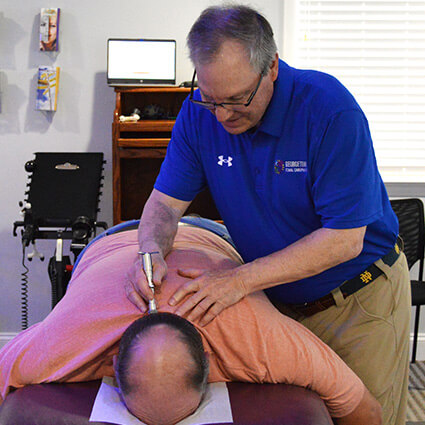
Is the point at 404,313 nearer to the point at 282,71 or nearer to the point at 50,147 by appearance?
the point at 282,71

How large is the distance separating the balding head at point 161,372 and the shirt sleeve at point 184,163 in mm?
538

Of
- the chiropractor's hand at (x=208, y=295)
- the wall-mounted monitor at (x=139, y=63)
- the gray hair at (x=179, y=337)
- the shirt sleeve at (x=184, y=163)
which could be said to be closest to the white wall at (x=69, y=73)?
the wall-mounted monitor at (x=139, y=63)

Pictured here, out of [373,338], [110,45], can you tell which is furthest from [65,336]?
[110,45]

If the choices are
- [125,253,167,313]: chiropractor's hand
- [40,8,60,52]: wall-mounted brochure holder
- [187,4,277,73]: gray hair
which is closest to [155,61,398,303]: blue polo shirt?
[187,4,277,73]: gray hair

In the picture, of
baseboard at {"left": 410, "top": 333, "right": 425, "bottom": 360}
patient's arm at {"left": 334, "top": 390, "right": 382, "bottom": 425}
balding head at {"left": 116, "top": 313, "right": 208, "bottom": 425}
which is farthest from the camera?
baseboard at {"left": 410, "top": 333, "right": 425, "bottom": 360}

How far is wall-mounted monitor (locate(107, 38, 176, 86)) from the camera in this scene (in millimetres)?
3062

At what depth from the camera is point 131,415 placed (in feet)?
3.55

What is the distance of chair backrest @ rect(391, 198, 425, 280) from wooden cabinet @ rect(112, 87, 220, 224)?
104cm

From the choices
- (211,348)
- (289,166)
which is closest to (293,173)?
(289,166)

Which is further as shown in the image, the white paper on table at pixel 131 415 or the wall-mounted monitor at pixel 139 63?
the wall-mounted monitor at pixel 139 63

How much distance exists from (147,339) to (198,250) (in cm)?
48

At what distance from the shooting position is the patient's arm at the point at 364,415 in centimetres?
129

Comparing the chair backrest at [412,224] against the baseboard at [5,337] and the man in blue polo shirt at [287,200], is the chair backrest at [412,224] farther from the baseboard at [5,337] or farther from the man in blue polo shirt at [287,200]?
the baseboard at [5,337]

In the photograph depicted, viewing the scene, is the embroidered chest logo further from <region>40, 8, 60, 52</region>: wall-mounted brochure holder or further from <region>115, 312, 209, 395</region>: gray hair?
<region>40, 8, 60, 52</region>: wall-mounted brochure holder
